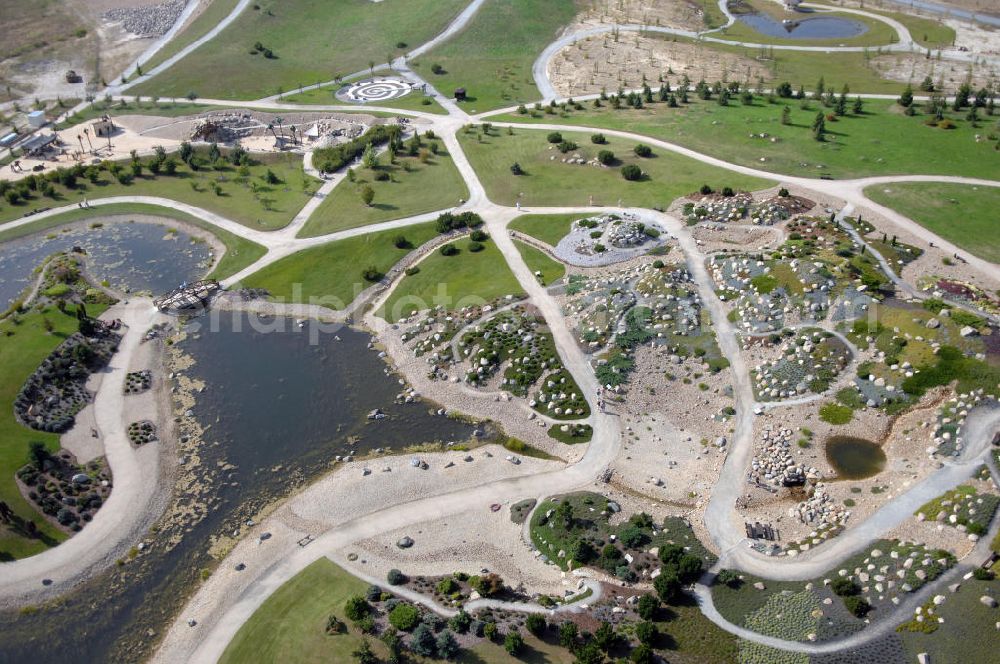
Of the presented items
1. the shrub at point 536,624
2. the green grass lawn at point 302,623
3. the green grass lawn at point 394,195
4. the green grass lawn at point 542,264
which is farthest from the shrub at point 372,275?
the shrub at point 536,624

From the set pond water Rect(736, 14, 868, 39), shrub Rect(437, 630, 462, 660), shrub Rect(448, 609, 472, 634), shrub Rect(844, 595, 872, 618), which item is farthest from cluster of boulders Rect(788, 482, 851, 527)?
pond water Rect(736, 14, 868, 39)

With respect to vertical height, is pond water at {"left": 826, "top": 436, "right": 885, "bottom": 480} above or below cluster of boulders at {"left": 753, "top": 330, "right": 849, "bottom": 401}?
below

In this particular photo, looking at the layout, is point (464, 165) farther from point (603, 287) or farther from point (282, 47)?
point (282, 47)

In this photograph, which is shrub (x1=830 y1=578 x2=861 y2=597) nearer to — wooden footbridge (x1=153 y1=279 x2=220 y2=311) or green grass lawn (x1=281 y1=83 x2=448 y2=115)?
wooden footbridge (x1=153 y1=279 x2=220 y2=311)

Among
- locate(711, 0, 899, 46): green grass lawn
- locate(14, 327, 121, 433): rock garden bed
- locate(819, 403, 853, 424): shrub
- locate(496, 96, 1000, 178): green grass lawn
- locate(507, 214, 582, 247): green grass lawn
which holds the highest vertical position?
locate(711, 0, 899, 46): green grass lawn

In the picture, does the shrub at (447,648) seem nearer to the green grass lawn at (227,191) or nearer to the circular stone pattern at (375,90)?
the green grass lawn at (227,191)

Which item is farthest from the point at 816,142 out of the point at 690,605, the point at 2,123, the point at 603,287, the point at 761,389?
the point at 2,123
